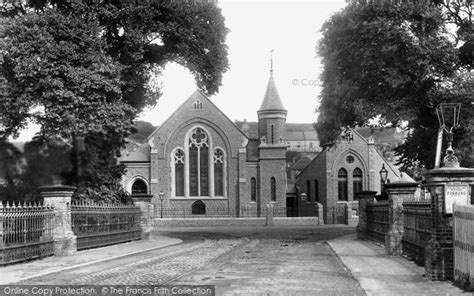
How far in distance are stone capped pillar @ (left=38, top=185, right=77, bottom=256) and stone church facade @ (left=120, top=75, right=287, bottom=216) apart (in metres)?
33.2

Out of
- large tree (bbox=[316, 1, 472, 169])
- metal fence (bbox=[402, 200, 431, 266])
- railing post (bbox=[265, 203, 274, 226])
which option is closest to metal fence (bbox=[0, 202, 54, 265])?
metal fence (bbox=[402, 200, 431, 266])

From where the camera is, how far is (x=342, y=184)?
5666 centimetres

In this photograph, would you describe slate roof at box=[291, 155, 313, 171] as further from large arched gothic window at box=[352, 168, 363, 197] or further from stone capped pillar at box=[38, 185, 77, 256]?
stone capped pillar at box=[38, 185, 77, 256]

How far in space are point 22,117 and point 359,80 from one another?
45.4 ft

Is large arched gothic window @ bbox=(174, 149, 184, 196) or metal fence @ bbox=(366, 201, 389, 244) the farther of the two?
large arched gothic window @ bbox=(174, 149, 184, 196)

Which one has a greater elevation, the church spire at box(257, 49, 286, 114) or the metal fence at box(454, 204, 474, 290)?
the church spire at box(257, 49, 286, 114)

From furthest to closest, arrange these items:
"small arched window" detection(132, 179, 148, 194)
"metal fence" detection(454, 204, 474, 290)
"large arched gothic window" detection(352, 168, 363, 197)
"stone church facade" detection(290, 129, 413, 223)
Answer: "large arched gothic window" detection(352, 168, 363, 197) → "stone church facade" detection(290, 129, 413, 223) → "small arched window" detection(132, 179, 148, 194) → "metal fence" detection(454, 204, 474, 290)

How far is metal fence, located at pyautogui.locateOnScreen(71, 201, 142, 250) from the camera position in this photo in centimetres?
2070

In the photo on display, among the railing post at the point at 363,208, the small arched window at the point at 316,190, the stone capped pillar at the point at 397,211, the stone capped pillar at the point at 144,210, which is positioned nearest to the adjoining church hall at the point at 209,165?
the small arched window at the point at 316,190

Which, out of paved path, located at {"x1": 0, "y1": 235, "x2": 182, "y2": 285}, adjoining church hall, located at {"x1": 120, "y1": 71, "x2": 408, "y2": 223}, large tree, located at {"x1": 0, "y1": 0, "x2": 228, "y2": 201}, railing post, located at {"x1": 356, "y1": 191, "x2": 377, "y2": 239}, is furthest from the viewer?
adjoining church hall, located at {"x1": 120, "y1": 71, "x2": 408, "y2": 223}

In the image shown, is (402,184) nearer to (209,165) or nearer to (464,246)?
(464,246)

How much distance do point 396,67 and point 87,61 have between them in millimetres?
12018

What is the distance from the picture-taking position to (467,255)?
1053 centimetres

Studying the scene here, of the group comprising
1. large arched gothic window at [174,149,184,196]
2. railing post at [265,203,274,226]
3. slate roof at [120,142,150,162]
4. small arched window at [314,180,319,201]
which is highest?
slate roof at [120,142,150,162]
